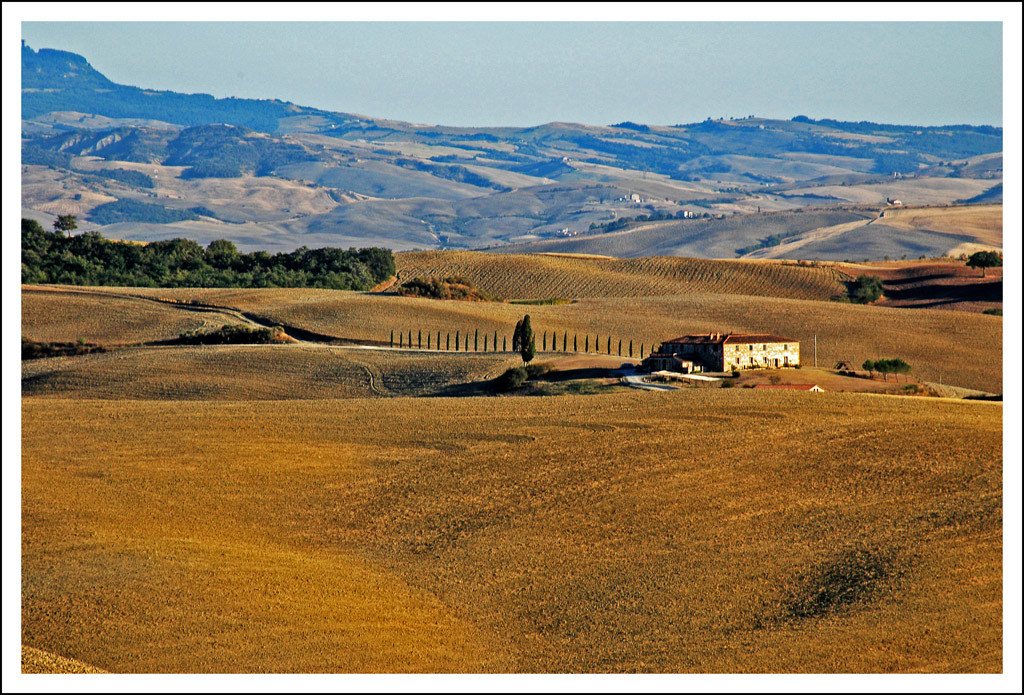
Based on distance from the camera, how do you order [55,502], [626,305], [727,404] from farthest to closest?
1. [626,305]
2. [727,404]
3. [55,502]

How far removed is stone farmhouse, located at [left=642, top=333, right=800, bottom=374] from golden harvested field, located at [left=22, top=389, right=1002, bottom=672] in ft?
32.6

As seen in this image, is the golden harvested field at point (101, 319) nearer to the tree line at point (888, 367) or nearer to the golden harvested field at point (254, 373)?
the golden harvested field at point (254, 373)

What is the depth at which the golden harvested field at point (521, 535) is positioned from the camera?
2305 centimetres

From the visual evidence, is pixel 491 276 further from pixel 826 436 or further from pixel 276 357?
pixel 826 436

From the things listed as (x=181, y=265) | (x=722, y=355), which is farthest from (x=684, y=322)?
(x=181, y=265)

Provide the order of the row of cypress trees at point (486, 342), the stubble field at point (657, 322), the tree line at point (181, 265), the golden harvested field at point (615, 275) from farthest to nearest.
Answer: the golden harvested field at point (615, 275)
the tree line at point (181, 265)
the stubble field at point (657, 322)
the row of cypress trees at point (486, 342)

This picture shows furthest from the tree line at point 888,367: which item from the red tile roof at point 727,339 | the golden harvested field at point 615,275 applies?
the golden harvested field at point 615,275

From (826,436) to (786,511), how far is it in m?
7.38

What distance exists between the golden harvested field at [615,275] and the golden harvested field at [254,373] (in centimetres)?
5002

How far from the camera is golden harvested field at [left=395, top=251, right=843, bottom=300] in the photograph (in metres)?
110

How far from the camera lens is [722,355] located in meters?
55.2

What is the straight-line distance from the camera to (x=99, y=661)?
21.5 metres

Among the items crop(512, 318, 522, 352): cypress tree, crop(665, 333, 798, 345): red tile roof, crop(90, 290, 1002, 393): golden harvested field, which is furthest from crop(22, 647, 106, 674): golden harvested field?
crop(90, 290, 1002, 393): golden harvested field

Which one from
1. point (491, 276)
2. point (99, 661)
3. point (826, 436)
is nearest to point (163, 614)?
point (99, 661)
